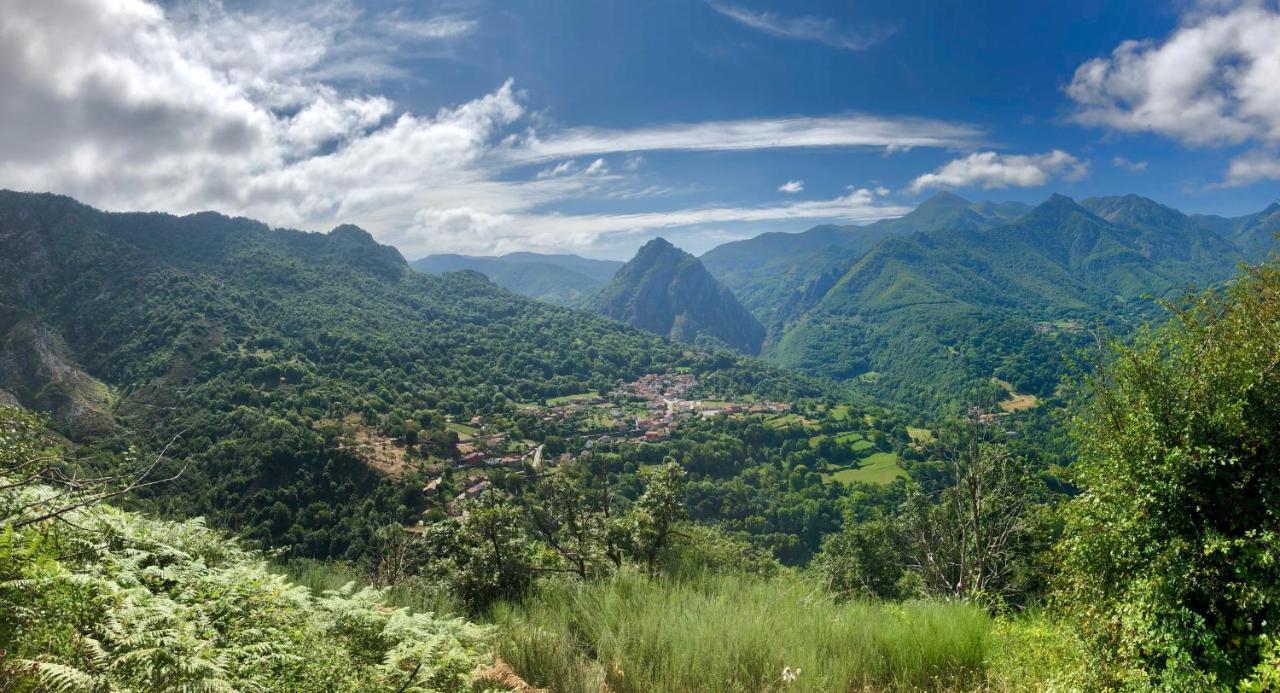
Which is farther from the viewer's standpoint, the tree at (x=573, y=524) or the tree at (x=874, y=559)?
the tree at (x=874, y=559)

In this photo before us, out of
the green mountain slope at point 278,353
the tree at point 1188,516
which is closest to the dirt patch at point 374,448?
the green mountain slope at point 278,353

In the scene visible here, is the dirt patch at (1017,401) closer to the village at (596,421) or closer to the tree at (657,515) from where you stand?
the village at (596,421)

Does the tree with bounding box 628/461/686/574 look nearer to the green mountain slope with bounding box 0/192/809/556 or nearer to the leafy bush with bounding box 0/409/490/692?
the leafy bush with bounding box 0/409/490/692

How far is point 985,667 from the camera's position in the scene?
3.99 m

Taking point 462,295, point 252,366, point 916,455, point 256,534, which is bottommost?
point 916,455

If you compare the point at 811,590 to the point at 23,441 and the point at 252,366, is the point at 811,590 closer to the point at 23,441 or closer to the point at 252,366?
the point at 23,441

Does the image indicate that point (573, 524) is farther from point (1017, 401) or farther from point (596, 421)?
point (1017, 401)

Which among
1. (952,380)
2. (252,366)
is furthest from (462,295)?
(952,380)

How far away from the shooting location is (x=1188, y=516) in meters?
4.27

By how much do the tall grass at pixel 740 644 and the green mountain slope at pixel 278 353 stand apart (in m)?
8.63

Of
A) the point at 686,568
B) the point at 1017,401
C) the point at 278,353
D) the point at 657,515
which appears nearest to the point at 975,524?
the point at 657,515

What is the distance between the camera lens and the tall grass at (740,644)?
138 inches

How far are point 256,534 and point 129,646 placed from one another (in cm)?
4648

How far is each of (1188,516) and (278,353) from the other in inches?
3950
